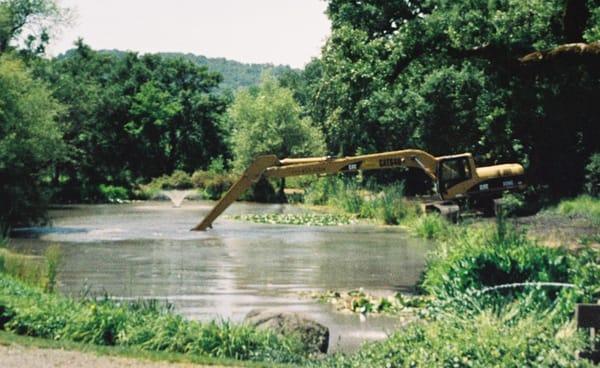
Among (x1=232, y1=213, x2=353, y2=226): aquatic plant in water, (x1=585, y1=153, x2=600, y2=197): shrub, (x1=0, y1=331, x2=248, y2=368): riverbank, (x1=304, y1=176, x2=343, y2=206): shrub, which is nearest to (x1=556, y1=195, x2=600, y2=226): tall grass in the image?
(x1=585, y1=153, x2=600, y2=197): shrub

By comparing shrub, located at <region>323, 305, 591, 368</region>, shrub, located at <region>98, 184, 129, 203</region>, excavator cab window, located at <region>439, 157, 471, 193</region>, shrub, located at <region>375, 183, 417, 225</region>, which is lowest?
shrub, located at <region>323, 305, 591, 368</region>

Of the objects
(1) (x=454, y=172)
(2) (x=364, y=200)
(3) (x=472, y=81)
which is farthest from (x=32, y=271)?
(2) (x=364, y=200)

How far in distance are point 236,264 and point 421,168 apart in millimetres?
8234

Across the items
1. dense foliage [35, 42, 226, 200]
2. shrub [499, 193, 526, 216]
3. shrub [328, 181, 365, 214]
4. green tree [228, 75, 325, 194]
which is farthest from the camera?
green tree [228, 75, 325, 194]

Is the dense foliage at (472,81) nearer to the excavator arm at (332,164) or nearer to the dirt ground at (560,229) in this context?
the excavator arm at (332,164)

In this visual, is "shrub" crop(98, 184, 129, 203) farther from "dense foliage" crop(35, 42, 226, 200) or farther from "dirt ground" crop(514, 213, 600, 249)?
"dirt ground" crop(514, 213, 600, 249)

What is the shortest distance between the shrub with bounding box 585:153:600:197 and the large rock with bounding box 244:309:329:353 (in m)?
25.4

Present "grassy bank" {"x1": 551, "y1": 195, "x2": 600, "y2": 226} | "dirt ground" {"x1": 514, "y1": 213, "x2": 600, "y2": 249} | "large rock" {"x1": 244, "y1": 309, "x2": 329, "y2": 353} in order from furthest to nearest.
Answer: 1. "grassy bank" {"x1": 551, "y1": 195, "x2": 600, "y2": 226}
2. "dirt ground" {"x1": 514, "y1": 213, "x2": 600, "y2": 249}
3. "large rock" {"x1": 244, "y1": 309, "x2": 329, "y2": 353}

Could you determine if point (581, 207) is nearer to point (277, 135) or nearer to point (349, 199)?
point (349, 199)

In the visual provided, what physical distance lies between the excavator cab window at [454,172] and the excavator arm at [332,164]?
0.47 m

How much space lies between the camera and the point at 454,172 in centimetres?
3066

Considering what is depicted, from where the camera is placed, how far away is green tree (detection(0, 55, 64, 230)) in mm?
32875

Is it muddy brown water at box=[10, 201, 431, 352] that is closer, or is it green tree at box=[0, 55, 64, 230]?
muddy brown water at box=[10, 201, 431, 352]

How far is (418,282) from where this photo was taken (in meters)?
20.1
